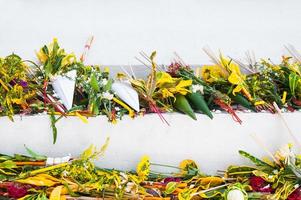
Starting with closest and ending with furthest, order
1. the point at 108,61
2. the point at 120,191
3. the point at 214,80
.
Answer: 1. the point at 120,191
2. the point at 214,80
3. the point at 108,61

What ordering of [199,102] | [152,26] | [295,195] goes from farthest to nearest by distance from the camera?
[152,26], [199,102], [295,195]

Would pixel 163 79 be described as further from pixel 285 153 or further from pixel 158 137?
pixel 285 153

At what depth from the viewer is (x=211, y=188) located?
202cm

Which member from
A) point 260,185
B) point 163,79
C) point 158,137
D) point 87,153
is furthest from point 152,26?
point 260,185

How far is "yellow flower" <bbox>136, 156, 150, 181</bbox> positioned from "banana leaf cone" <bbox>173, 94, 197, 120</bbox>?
26 centimetres

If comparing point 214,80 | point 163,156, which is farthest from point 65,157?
point 214,80

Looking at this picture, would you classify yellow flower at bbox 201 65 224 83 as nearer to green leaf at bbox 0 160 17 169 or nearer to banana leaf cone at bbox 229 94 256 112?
banana leaf cone at bbox 229 94 256 112

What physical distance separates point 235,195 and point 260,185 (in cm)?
18

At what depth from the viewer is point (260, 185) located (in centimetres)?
204

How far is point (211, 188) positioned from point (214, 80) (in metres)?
0.49

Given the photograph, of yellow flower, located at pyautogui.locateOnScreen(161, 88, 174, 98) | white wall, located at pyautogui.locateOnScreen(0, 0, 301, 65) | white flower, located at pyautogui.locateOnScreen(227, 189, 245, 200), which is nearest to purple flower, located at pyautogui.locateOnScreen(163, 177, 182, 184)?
white flower, located at pyautogui.locateOnScreen(227, 189, 245, 200)

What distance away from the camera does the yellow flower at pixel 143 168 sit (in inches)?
78.6

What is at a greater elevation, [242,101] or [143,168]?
[242,101]

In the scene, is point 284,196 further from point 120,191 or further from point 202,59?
point 202,59
